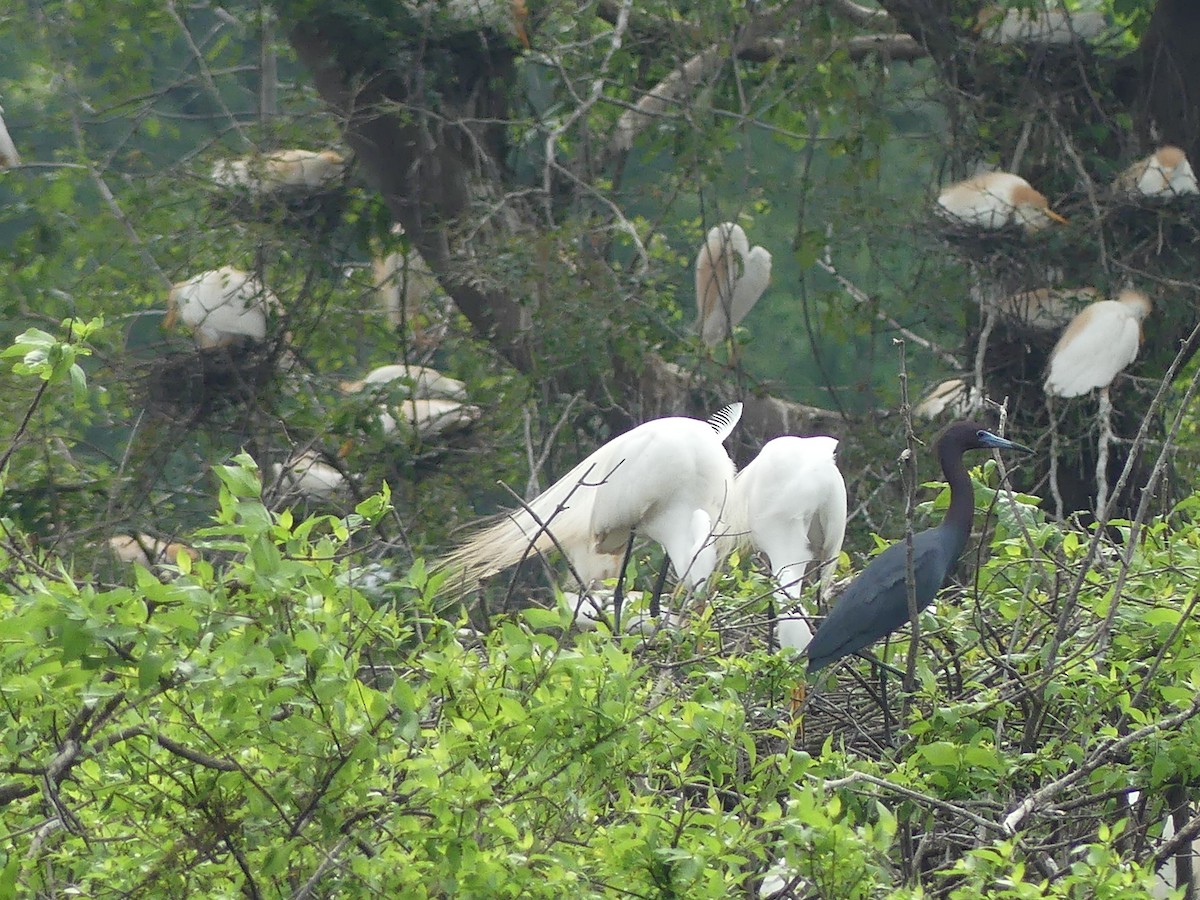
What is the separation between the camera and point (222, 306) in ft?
16.8

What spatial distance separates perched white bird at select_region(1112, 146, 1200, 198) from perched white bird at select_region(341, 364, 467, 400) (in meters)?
2.14

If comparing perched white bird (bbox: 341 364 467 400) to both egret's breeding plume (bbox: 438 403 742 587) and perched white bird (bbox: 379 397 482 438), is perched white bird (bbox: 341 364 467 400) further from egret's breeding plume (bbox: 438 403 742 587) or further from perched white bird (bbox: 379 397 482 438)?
egret's breeding plume (bbox: 438 403 742 587)

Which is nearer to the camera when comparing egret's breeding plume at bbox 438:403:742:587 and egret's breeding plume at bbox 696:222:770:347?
egret's breeding plume at bbox 438:403:742:587

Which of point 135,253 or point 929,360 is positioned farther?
point 929,360

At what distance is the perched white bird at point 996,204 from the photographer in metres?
4.95

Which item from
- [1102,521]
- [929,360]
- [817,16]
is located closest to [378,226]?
[817,16]

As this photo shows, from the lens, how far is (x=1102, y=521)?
214 cm

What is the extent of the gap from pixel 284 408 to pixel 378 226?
86cm

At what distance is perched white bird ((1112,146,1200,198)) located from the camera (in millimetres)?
4892

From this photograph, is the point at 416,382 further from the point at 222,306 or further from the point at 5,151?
the point at 5,151

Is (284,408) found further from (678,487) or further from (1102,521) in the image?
(1102,521)

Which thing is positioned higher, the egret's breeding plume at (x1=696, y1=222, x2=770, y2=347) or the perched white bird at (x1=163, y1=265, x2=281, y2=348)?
the perched white bird at (x1=163, y1=265, x2=281, y2=348)

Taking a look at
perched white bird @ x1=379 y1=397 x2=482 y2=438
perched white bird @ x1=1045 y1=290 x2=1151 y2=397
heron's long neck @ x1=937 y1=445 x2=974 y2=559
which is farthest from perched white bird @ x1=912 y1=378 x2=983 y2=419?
heron's long neck @ x1=937 y1=445 x2=974 y2=559

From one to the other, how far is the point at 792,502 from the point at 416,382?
5.46ft
